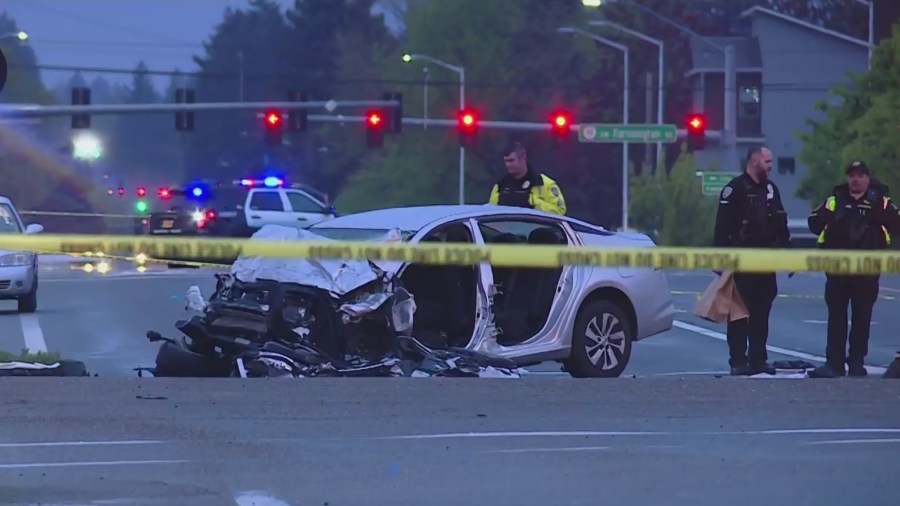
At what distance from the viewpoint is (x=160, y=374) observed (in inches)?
481

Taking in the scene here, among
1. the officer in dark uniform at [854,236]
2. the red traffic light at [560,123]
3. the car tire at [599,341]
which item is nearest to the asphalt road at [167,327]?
the car tire at [599,341]

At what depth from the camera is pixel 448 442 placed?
8852 mm

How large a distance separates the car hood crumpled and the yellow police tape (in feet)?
1.09

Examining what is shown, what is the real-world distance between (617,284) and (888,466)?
15.2 feet

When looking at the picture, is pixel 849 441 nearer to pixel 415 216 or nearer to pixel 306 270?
pixel 306 270

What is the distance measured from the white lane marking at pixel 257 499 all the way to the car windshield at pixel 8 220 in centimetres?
1440

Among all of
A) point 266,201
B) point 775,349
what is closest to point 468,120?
point 266,201

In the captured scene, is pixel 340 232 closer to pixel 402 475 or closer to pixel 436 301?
pixel 436 301

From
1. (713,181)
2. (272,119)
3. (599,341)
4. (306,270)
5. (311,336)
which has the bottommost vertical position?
(599,341)

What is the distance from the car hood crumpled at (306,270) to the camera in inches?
455

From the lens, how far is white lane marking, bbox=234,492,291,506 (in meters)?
7.07

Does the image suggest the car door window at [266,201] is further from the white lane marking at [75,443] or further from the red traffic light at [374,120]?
the white lane marking at [75,443]

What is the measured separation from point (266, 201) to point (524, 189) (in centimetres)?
2606

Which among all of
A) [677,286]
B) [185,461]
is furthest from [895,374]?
[677,286]
